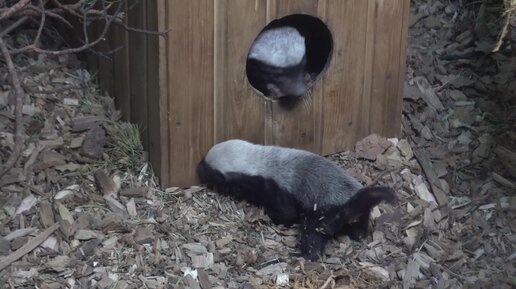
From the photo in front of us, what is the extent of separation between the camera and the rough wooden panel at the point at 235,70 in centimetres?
439

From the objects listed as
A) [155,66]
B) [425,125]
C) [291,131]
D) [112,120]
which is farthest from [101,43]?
[425,125]

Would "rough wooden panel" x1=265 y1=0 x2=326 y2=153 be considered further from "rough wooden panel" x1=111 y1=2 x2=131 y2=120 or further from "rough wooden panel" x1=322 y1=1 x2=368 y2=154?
"rough wooden panel" x1=111 y1=2 x2=131 y2=120

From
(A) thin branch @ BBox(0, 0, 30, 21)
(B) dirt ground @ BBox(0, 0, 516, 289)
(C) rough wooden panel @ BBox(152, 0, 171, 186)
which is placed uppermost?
(A) thin branch @ BBox(0, 0, 30, 21)

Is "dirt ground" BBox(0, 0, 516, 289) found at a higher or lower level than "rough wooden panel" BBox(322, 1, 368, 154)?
lower

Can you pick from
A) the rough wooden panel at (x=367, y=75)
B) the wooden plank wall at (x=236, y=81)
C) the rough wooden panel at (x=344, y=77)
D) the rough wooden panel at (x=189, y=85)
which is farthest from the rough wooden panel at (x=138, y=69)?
the rough wooden panel at (x=367, y=75)

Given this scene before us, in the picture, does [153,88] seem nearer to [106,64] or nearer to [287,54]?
[106,64]

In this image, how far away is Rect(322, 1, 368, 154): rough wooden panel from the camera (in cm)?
477

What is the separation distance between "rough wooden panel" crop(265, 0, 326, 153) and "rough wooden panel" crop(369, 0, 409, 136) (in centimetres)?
40

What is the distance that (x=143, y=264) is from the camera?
158 inches

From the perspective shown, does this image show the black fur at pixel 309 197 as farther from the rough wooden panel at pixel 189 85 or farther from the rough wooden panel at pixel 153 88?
the rough wooden panel at pixel 153 88

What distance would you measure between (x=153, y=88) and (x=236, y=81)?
468 millimetres

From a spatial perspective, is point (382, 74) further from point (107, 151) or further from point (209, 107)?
point (107, 151)

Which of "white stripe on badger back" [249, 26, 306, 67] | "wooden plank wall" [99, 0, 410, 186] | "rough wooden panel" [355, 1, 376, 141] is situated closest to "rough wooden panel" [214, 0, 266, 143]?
"wooden plank wall" [99, 0, 410, 186]

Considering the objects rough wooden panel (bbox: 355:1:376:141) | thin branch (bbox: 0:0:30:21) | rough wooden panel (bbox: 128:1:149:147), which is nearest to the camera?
thin branch (bbox: 0:0:30:21)
